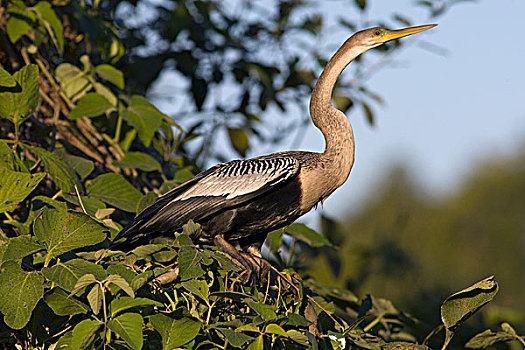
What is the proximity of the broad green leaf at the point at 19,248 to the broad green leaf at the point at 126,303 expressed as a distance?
0.26 metres

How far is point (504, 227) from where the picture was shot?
31.3 m

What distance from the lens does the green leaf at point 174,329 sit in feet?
5.58

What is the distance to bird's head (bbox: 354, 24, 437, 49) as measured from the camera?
9.40 feet

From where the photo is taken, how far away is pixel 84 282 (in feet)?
5.46

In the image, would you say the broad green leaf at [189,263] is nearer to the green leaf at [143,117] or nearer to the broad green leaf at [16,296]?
the broad green leaf at [16,296]

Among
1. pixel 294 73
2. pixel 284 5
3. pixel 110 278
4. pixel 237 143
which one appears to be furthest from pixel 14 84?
pixel 284 5

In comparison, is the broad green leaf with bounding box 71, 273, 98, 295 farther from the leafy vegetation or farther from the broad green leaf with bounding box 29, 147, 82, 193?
the broad green leaf with bounding box 29, 147, 82, 193

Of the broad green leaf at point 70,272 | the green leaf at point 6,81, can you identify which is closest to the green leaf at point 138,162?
the green leaf at point 6,81

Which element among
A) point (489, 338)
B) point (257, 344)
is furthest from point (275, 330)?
point (489, 338)

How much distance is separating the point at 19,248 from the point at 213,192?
99cm

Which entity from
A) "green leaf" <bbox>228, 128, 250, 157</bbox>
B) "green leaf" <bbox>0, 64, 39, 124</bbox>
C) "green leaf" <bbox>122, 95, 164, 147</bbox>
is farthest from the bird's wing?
"green leaf" <bbox>228, 128, 250, 157</bbox>

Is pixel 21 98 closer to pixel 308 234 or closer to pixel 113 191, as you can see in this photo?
pixel 113 191

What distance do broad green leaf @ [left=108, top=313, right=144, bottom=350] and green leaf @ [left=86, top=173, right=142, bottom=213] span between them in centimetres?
98

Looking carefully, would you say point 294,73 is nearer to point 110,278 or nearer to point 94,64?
point 94,64
